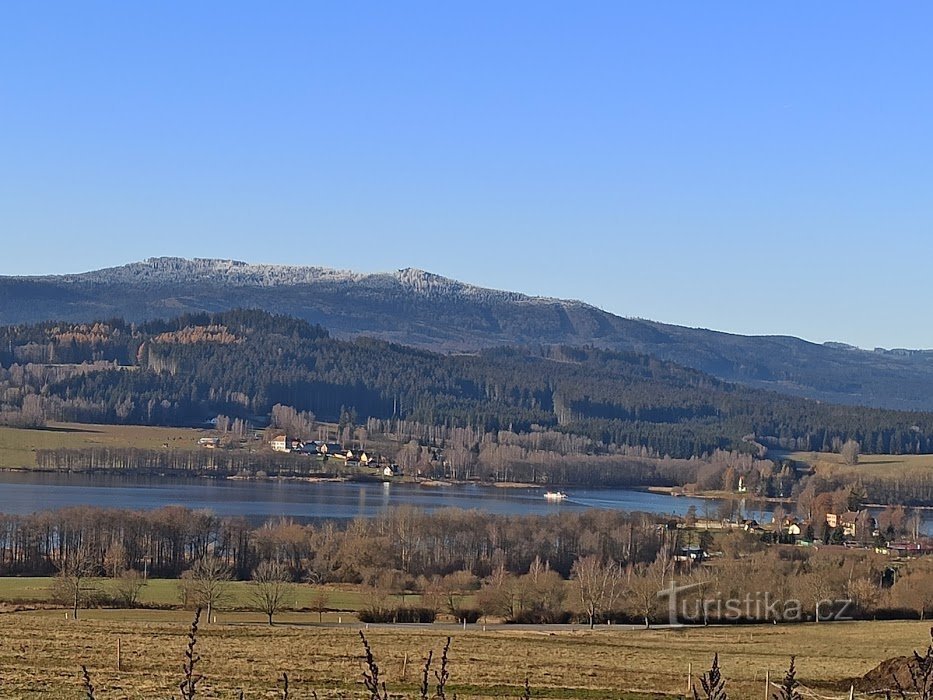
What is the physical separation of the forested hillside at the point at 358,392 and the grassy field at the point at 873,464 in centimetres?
685

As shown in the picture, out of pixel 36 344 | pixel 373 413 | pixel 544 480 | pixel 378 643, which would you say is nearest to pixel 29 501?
pixel 378 643

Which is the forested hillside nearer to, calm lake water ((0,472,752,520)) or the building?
the building

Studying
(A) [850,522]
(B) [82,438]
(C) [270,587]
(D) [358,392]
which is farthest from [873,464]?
(C) [270,587]

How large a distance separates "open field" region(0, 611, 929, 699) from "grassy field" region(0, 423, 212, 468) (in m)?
71.7

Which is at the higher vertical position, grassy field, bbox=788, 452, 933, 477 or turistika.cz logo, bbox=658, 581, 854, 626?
grassy field, bbox=788, 452, 933, 477

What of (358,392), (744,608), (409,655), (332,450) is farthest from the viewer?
(358,392)

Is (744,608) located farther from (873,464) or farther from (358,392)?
(358,392)

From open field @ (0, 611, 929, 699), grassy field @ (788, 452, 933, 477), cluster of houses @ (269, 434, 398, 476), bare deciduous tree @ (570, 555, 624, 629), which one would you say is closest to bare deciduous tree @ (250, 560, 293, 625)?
open field @ (0, 611, 929, 699)

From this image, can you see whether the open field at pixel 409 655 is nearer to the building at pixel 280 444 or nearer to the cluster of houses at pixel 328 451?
the cluster of houses at pixel 328 451

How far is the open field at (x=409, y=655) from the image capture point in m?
17.4

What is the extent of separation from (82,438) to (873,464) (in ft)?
211

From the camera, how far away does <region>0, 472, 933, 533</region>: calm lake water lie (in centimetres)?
6606

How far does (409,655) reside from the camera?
21.8 m

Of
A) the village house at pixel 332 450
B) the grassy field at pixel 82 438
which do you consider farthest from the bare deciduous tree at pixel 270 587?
the village house at pixel 332 450
